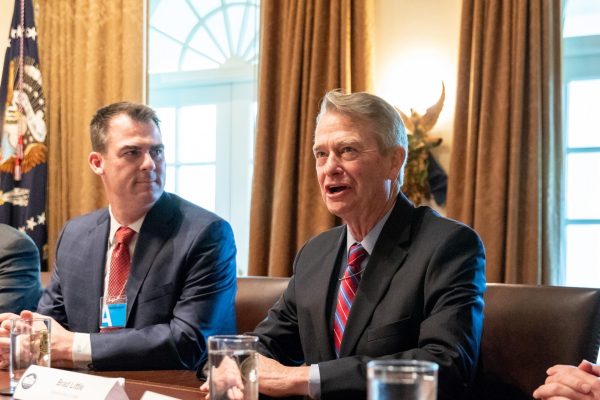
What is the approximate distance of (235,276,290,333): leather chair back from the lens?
2574mm

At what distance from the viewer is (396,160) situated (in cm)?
238

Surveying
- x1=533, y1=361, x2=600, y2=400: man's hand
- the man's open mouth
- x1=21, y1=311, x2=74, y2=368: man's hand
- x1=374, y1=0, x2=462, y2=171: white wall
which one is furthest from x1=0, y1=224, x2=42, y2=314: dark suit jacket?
x1=374, y1=0, x2=462, y2=171: white wall

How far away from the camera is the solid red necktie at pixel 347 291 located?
2.21 meters

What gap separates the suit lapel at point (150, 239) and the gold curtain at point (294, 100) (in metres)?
1.84

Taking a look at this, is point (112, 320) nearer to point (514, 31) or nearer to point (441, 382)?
point (441, 382)

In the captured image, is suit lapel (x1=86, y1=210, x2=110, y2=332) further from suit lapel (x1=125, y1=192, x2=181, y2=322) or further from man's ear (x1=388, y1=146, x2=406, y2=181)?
man's ear (x1=388, y1=146, x2=406, y2=181)

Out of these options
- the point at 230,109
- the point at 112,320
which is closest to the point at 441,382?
the point at 112,320

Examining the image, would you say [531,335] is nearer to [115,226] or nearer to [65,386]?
[65,386]

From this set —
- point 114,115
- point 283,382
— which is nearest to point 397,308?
point 283,382

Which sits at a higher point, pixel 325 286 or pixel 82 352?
pixel 325 286

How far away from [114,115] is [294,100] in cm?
194

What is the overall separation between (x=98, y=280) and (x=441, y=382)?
1.42 m

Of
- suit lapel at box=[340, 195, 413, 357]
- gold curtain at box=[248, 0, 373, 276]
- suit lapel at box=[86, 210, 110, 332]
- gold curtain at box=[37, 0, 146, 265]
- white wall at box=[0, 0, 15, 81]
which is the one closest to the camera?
suit lapel at box=[340, 195, 413, 357]

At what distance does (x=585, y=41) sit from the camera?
15.3ft
